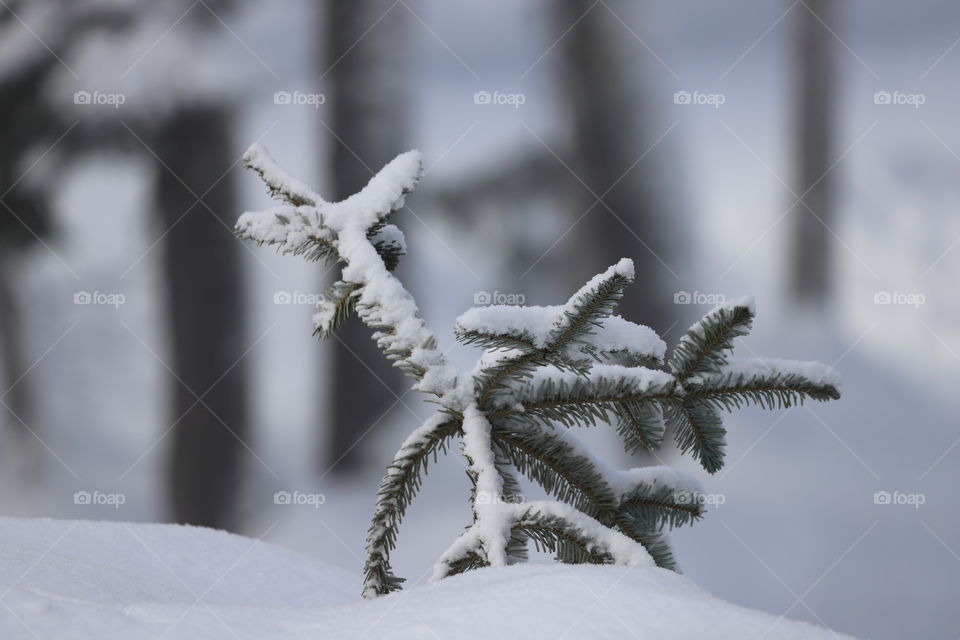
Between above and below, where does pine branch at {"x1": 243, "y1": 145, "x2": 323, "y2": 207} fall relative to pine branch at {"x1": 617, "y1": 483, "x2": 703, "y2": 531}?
above

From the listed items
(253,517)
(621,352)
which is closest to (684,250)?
(253,517)

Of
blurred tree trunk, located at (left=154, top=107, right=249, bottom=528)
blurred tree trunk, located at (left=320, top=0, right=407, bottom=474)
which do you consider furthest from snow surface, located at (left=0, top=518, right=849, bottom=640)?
blurred tree trunk, located at (left=154, top=107, right=249, bottom=528)

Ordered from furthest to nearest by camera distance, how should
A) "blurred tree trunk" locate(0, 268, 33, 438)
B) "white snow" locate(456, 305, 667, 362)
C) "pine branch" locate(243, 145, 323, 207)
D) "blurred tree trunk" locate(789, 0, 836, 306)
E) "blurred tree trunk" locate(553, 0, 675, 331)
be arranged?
"blurred tree trunk" locate(0, 268, 33, 438) → "blurred tree trunk" locate(553, 0, 675, 331) → "blurred tree trunk" locate(789, 0, 836, 306) → "pine branch" locate(243, 145, 323, 207) → "white snow" locate(456, 305, 667, 362)

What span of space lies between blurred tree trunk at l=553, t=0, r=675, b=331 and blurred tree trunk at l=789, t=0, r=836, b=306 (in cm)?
48

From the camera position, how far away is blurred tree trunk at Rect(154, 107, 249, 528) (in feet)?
9.66

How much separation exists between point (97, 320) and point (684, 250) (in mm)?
2247

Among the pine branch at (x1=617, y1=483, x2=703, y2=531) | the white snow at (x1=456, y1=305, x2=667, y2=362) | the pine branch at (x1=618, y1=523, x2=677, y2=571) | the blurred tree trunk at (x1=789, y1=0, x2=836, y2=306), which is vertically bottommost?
the pine branch at (x1=618, y1=523, x2=677, y2=571)

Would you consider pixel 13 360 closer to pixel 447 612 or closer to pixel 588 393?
pixel 588 393

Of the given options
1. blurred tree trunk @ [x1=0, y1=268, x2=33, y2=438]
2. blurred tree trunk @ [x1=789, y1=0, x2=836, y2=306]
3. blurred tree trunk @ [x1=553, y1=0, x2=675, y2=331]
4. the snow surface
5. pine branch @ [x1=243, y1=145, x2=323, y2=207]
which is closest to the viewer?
the snow surface

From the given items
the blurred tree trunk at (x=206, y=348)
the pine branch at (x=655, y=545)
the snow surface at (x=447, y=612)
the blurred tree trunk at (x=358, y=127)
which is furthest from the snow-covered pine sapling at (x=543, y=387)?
the blurred tree trunk at (x=206, y=348)

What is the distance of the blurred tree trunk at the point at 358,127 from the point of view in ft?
9.35

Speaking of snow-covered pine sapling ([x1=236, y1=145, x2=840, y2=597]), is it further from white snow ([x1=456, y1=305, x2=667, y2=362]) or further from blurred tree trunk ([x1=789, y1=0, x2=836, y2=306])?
blurred tree trunk ([x1=789, y1=0, x2=836, y2=306])

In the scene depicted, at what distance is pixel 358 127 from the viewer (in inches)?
114

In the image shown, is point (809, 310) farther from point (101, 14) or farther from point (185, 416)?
point (101, 14)
